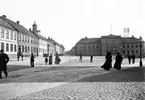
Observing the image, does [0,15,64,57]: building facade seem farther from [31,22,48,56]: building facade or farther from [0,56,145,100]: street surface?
[0,56,145,100]: street surface

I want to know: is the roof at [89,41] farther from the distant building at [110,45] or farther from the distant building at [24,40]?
the distant building at [24,40]

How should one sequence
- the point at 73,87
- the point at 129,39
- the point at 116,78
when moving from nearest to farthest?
the point at 73,87 → the point at 116,78 → the point at 129,39

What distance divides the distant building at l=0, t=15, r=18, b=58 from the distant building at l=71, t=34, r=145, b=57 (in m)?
50.8

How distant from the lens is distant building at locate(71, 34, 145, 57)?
3287 inches

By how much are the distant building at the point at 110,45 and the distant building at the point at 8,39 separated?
167 feet

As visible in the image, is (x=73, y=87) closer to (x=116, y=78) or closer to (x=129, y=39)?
(x=116, y=78)

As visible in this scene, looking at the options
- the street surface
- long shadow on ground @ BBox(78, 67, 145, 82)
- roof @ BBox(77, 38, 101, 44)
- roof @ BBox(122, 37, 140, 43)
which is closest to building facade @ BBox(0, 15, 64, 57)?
the street surface

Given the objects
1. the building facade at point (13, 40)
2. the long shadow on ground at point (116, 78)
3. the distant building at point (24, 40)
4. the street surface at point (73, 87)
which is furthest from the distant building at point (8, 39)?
the long shadow on ground at point (116, 78)

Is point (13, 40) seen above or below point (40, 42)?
below

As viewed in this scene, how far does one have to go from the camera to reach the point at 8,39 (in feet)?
115

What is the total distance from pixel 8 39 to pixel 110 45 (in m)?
62.5

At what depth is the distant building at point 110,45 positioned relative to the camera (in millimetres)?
83500

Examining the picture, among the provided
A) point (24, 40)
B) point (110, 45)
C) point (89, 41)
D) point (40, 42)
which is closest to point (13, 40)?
point (24, 40)

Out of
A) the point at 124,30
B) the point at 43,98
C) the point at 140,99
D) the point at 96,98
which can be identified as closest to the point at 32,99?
the point at 43,98
